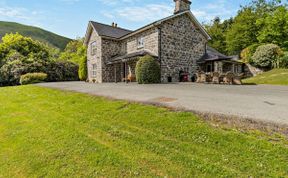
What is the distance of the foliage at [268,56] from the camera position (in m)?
22.0

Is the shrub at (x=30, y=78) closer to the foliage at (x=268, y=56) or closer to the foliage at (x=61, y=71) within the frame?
the foliage at (x=61, y=71)

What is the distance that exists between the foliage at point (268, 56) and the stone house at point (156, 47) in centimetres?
759

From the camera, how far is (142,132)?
4664 mm

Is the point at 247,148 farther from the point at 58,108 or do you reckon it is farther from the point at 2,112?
the point at 2,112

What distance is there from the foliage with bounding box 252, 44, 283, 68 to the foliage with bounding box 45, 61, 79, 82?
1056 inches

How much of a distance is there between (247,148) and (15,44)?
38.2m

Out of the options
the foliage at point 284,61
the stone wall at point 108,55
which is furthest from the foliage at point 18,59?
the foliage at point 284,61

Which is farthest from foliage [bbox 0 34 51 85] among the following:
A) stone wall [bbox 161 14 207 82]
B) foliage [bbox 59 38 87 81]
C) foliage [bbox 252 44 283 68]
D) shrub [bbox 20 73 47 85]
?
foliage [bbox 252 44 283 68]

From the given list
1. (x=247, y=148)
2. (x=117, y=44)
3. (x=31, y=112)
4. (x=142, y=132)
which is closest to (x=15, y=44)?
(x=117, y=44)

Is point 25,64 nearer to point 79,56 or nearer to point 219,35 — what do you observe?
point 79,56

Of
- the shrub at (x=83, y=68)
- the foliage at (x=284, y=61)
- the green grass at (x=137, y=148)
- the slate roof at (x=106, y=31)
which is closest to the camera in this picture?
the green grass at (x=137, y=148)

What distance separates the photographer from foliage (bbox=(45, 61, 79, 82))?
27469 millimetres

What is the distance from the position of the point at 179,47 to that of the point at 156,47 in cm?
297

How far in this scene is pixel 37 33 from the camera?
8894 cm
